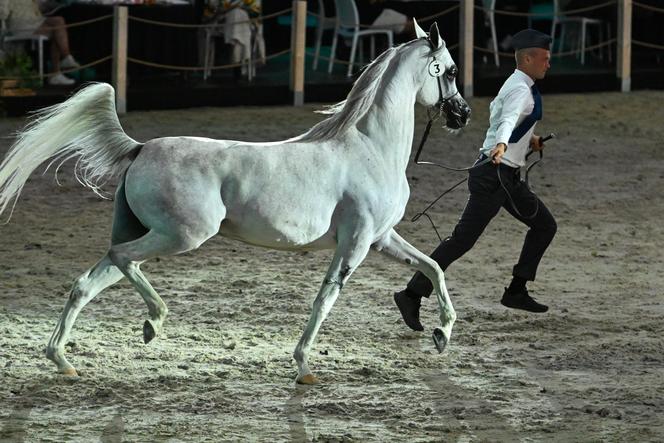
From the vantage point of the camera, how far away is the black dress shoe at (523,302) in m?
7.79

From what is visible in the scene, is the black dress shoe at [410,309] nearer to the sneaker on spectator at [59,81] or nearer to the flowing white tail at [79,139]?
the flowing white tail at [79,139]

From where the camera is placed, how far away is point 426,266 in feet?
22.0

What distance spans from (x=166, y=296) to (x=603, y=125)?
8167 mm

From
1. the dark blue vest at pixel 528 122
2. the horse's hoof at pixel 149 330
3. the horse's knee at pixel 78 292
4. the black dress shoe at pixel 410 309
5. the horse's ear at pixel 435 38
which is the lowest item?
the black dress shoe at pixel 410 309

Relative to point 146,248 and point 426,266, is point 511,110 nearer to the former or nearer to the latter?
point 426,266

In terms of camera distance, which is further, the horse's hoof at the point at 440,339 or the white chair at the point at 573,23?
the white chair at the point at 573,23

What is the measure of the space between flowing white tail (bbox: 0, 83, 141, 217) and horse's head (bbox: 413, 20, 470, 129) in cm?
145

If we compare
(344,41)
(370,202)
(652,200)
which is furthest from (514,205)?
(344,41)

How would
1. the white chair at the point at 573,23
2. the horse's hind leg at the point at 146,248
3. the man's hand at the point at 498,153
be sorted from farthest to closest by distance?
the white chair at the point at 573,23
the man's hand at the point at 498,153
the horse's hind leg at the point at 146,248

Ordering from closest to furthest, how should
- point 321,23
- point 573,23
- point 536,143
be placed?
point 536,143 < point 321,23 < point 573,23

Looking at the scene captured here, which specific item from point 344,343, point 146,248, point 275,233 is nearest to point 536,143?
point 344,343

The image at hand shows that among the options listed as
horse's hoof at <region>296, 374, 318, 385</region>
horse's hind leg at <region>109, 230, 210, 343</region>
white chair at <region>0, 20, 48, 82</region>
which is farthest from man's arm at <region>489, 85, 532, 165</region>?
white chair at <region>0, 20, 48, 82</region>

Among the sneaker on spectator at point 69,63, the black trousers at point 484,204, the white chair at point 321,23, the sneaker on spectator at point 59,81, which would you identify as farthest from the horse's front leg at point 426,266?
the white chair at point 321,23

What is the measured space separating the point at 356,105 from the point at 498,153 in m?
0.84
